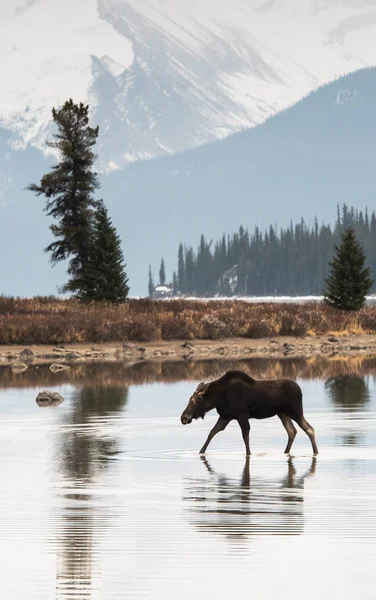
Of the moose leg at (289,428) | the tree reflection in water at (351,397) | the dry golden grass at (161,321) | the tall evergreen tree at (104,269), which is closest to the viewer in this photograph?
the moose leg at (289,428)

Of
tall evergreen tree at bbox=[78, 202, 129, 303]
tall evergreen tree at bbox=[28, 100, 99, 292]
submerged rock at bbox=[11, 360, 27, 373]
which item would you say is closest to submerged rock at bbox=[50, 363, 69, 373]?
submerged rock at bbox=[11, 360, 27, 373]

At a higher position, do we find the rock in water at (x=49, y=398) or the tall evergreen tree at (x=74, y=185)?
the tall evergreen tree at (x=74, y=185)

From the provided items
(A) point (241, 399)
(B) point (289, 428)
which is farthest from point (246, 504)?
(B) point (289, 428)

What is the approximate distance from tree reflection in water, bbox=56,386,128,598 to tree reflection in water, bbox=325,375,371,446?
11.2 feet

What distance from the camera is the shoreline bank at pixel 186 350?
153ft

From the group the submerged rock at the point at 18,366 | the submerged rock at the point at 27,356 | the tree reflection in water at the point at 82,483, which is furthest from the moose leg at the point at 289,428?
the submerged rock at the point at 27,356

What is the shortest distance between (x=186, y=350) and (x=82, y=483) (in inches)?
1361

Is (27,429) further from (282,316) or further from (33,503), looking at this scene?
(282,316)

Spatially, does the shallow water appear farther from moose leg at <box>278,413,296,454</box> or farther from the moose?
the moose

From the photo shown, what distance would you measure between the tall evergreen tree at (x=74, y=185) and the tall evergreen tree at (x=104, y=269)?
8.09 meters

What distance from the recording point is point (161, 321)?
54312 mm

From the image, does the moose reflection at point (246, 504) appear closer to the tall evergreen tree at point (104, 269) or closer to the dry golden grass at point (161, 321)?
the dry golden grass at point (161, 321)

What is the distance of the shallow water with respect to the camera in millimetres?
10648

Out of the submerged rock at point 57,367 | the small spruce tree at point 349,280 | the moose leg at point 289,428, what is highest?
the small spruce tree at point 349,280
